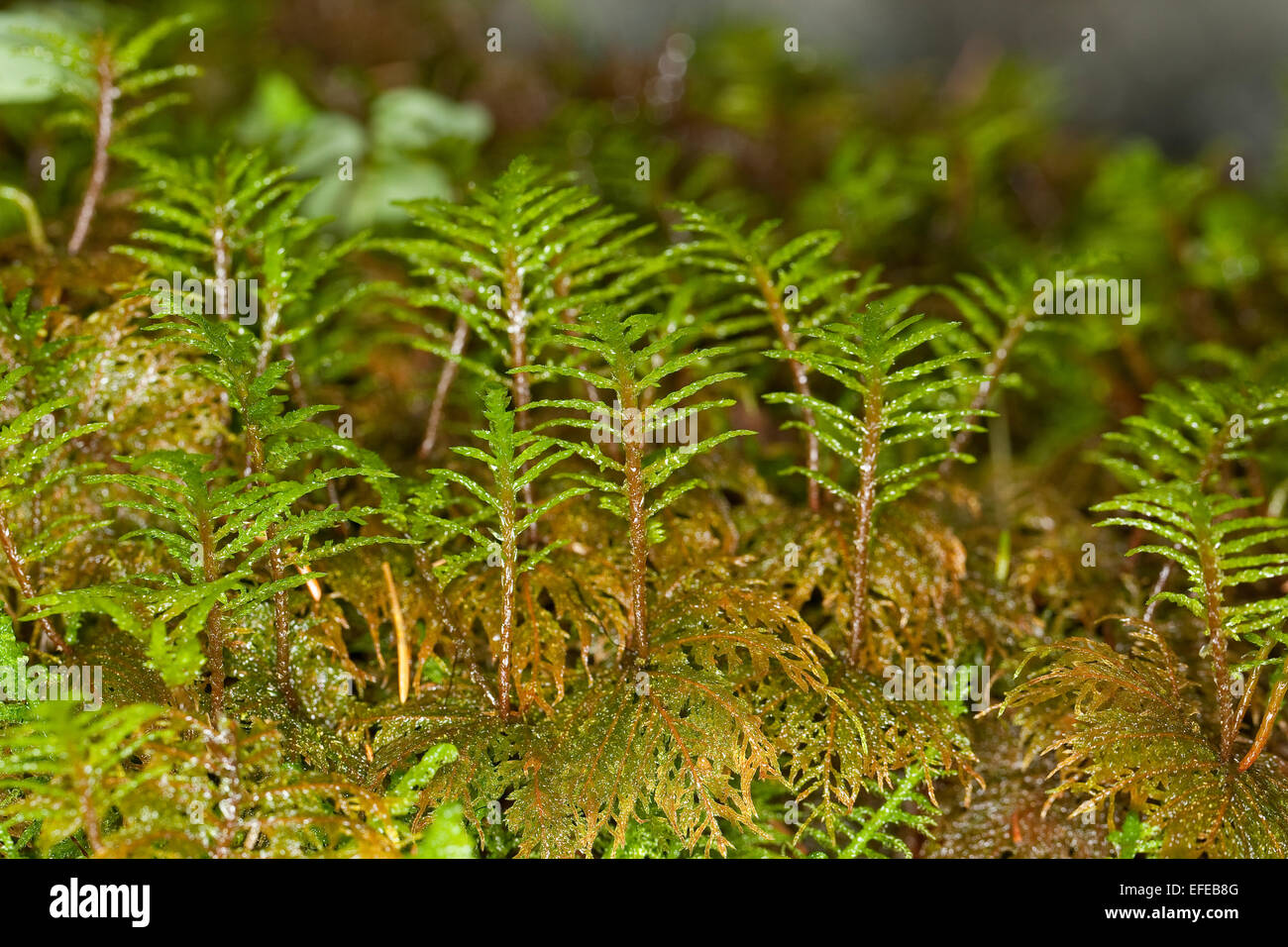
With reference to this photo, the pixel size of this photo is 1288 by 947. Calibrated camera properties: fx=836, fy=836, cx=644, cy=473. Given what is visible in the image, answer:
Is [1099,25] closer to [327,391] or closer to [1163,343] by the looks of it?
[1163,343]

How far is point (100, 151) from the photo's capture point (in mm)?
1754

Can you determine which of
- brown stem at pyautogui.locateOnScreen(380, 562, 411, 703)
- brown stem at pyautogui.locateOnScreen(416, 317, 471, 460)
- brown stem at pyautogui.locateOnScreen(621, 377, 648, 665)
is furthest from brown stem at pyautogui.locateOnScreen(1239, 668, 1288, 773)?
brown stem at pyautogui.locateOnScreen(416, 317, 471, 460)

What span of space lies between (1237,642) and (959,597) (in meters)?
0.48

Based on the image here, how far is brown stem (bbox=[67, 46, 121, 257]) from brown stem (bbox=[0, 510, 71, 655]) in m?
0.72

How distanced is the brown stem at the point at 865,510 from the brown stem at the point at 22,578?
125 centimetres

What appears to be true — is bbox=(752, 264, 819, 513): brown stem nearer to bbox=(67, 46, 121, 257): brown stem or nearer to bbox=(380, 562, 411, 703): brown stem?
bbox=(380, 562, 411, 703): brown stem

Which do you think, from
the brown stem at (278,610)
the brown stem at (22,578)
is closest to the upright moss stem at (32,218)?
the brown stem at (22,578)

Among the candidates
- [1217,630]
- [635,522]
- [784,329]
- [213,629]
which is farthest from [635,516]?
[1217,630]

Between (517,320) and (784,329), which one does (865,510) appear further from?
(517,320)

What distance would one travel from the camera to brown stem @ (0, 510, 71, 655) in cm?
125

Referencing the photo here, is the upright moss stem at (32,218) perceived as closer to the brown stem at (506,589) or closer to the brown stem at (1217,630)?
the brown stem at (506,589)

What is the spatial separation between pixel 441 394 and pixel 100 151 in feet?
2.99

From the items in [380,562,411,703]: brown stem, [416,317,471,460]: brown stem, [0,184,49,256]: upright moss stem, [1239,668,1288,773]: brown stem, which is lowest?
[1239,668,1288,773]: brown stem
